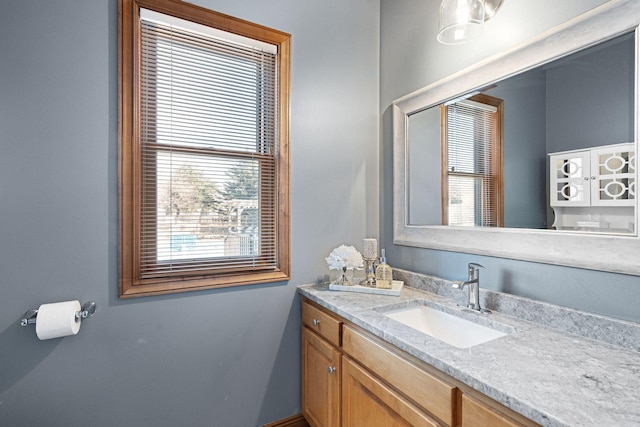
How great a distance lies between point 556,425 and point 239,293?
4.58 ft

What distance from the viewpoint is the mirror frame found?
1.05 m

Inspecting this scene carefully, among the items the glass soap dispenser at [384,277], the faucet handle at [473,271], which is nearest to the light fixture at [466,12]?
the faucet handle at [473,271]

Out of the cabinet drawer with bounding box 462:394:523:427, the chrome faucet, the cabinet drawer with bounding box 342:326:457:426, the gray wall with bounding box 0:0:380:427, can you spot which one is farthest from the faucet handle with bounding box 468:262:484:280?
the gray wall with bounding box 0:0:380:427

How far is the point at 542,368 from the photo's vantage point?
908mm

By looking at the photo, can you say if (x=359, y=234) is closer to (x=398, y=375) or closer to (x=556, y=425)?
(x=398, y=375)

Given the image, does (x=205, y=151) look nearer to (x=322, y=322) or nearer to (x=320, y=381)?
(x=322, y=322)

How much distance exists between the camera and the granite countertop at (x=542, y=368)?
2.37ft

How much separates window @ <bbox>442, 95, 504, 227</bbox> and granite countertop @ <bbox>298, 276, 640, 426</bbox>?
18.4 inches

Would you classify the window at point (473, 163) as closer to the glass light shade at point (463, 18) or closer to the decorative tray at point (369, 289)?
the glass light shade at point (463, 18)

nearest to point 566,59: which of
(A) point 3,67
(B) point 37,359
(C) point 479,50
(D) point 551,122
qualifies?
(D) point 551,122

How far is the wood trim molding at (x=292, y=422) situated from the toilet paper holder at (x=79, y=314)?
1.09 metres

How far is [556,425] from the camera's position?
2.23 feet

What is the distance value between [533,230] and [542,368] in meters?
0.58

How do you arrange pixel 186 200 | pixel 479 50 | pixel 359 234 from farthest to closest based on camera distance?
1. pixel 359 234
2. pixel 186 200
3. pixel 479 50
